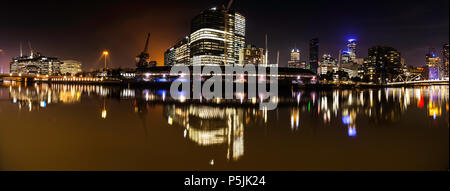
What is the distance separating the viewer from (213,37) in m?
139

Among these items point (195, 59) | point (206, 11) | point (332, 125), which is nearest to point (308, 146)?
point (332, 125)

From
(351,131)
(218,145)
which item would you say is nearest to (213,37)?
(351,131)

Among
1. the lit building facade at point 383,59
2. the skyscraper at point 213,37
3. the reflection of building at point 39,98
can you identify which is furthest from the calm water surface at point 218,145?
the lit building facade at point 383,59

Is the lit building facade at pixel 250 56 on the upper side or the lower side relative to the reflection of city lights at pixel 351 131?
upper

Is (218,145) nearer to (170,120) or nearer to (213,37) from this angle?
(170,120)

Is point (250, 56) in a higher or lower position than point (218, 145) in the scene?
higher

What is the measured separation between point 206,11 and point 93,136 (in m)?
144

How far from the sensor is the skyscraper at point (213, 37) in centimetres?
13650

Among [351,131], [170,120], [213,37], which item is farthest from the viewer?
[213,37]

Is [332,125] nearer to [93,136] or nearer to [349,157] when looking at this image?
[349,157]

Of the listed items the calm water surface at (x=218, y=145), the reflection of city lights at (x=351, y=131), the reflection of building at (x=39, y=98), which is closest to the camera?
the calm water surface at (x=218, y=145)

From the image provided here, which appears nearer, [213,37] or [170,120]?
[170,120]

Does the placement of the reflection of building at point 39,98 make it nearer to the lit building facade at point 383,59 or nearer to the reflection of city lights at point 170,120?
the reflection of city lights at point 170,120
